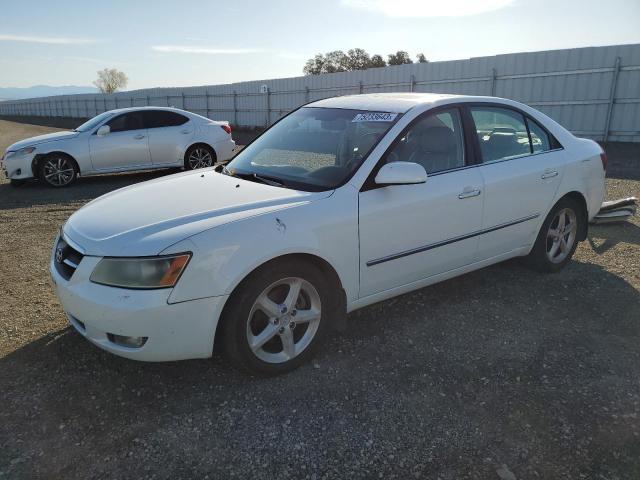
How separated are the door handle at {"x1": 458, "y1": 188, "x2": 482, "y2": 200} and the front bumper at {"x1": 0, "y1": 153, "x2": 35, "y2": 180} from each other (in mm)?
8605

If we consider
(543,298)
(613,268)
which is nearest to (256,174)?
(543,298)

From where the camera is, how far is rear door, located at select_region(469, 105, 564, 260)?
391 centimetres

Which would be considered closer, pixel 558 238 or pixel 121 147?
pixel 558 238

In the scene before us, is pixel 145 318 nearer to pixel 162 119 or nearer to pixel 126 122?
pixel 126 122

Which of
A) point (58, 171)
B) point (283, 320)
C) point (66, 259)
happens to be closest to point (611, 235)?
point (283, 320)

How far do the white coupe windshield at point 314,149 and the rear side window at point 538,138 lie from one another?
1598 mm

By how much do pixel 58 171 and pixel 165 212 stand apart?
7725mm

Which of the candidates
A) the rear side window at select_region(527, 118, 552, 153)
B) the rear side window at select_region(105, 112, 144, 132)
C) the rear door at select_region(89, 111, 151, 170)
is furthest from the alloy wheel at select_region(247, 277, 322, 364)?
the rear side window at select_region(105, 112, 144, 132)

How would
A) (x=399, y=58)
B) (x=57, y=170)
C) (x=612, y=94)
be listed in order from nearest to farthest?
1. (x=57, y=170)
2. (x=612, y=94)
3. (x=399, y=58)

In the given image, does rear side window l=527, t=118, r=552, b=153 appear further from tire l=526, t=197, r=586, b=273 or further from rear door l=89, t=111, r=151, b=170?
rear door l=89, t=111, r=151, b=170

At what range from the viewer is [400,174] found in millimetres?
3084

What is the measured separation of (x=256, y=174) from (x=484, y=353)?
201 cm

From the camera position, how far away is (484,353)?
3.31 meters

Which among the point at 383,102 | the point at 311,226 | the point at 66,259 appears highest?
the point at 383,102
